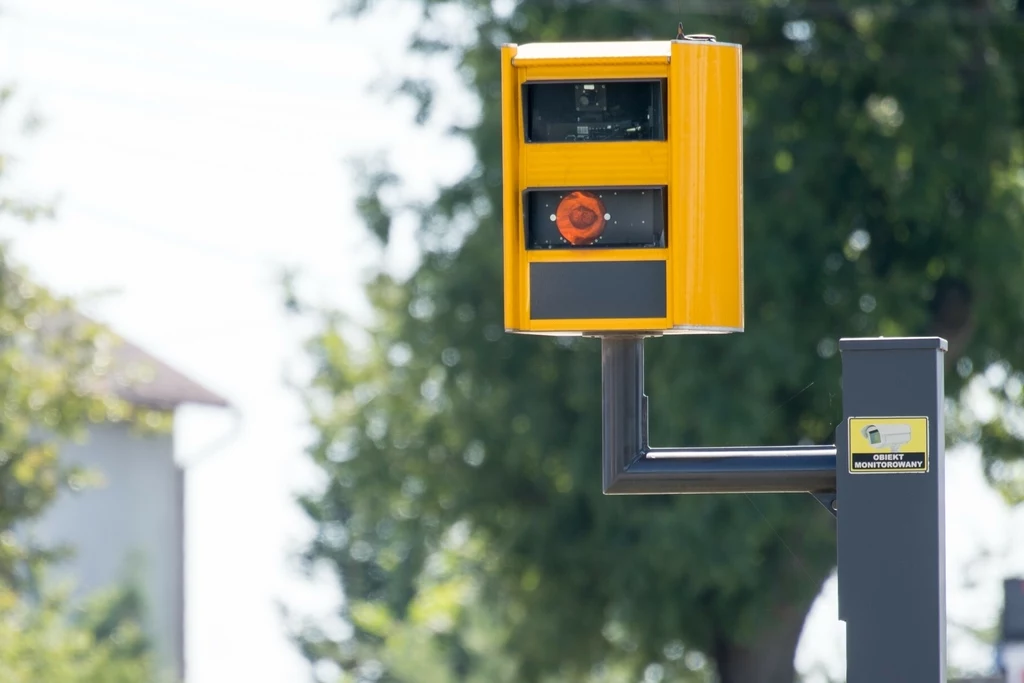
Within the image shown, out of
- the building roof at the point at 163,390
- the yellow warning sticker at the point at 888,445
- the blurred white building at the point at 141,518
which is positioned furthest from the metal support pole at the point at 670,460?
the blurred white building at the point at 141,518

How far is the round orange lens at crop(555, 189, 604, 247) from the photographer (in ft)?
10.8

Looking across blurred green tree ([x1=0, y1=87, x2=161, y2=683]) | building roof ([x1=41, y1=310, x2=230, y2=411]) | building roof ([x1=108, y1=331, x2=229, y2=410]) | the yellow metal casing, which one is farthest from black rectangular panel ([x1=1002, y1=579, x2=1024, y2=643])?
building roof ([x1=108, y1=331, x2=229, y2=410])

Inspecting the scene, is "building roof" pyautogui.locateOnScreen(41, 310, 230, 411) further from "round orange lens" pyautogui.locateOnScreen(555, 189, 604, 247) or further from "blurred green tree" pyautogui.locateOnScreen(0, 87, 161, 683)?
"round orange lens" pyautogui.locateOnScreen(555, 189, 604, 247)

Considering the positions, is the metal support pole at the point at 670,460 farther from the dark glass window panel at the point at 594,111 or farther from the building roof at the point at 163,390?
the building roof at the point at 163,390

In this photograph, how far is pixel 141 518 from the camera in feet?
120

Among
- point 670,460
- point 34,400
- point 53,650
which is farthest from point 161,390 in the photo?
point 670,460

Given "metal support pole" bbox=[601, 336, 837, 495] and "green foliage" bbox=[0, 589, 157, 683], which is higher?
Answer: "metal support pole" bbox=[601, 336, 837, 495]

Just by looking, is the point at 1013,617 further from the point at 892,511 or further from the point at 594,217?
the point at 594,217

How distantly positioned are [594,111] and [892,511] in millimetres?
961

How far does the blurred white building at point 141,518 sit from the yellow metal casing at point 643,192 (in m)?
29.8

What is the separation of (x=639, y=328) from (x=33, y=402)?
12.6 m

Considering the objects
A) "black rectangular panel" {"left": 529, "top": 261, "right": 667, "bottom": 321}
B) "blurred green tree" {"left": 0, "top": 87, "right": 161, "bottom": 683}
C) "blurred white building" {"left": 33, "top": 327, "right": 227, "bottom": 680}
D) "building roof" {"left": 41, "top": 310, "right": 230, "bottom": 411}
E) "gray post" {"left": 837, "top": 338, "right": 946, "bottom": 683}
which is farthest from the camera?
"blurred white building" {"left": 33, "top": 327, "right": 227, "bottom": 680}

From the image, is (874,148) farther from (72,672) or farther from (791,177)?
(72,672)

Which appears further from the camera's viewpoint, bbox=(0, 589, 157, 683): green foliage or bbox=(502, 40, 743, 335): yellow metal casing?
bbox=(0, 589, 157, 683): green foliage
